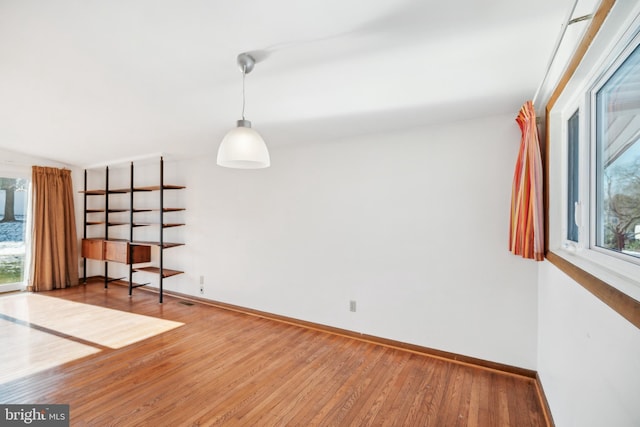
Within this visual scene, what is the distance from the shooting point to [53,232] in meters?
5.02

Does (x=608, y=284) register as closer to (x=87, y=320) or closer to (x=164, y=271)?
(x=87, y=320)

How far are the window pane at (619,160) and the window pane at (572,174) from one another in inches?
13.6

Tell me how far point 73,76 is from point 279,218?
7.57 ft

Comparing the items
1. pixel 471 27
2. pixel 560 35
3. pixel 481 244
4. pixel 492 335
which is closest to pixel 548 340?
pixel 492 335

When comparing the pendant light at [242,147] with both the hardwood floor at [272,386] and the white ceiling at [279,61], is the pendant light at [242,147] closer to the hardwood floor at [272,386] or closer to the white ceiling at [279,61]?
the white ceiling at [279,61]

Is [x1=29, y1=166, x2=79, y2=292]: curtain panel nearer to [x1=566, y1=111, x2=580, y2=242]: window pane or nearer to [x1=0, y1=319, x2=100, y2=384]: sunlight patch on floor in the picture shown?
[x1=0, y1=319, x2=100, y2=384]: sunlight patch on floor

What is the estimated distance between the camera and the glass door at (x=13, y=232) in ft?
15.5

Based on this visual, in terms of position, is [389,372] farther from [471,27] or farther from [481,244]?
[471,27]

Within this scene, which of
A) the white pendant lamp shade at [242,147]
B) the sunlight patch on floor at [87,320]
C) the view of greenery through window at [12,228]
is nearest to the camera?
the white pendant lamp shade at [242,147]

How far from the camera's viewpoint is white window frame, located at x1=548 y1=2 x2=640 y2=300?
1.06 metres

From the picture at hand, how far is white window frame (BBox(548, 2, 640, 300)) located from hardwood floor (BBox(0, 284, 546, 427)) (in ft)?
4.03

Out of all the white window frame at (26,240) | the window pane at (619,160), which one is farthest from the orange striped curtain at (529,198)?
the white window frame at (26,240)

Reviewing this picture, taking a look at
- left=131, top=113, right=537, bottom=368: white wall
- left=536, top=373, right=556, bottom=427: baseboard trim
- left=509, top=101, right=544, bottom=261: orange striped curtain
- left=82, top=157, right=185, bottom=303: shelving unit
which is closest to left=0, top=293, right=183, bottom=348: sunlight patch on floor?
left=82, top=157, right=185, bottom=303: shelving unit

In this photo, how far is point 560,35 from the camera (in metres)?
1.32
